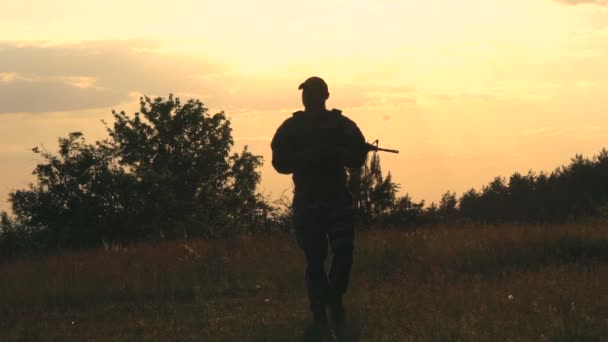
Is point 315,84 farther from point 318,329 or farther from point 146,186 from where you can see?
point 146,186

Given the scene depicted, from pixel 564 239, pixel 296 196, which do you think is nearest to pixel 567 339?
pixel 296 196

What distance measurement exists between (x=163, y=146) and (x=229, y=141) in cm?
425

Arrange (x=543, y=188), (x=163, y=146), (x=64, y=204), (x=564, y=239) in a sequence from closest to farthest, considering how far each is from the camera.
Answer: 1. (x=564, y=239)
2. (x=64, y=204)
3. (x=543, y=188)
4. (x=163, y=146)

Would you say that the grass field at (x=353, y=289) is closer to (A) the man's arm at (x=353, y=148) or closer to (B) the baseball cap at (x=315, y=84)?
(A) the man's arm at (x=353, y=148)

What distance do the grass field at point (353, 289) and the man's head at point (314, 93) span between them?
2.06 m

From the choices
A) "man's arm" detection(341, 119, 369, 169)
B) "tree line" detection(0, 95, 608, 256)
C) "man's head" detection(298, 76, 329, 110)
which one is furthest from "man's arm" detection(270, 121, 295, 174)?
"tree line" detection(0, 95, 608, 256)

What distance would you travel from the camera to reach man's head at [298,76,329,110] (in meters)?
8.07

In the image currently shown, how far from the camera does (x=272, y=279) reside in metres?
12.3

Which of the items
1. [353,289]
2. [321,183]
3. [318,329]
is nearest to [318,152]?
[321,183]

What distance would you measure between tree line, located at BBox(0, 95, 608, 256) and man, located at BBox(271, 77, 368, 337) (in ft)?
57.5

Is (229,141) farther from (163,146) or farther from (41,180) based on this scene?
(41,180)

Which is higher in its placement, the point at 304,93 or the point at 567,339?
the point at 304,93

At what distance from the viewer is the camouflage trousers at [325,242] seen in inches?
313

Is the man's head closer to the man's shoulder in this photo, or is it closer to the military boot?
the man's shoulder
